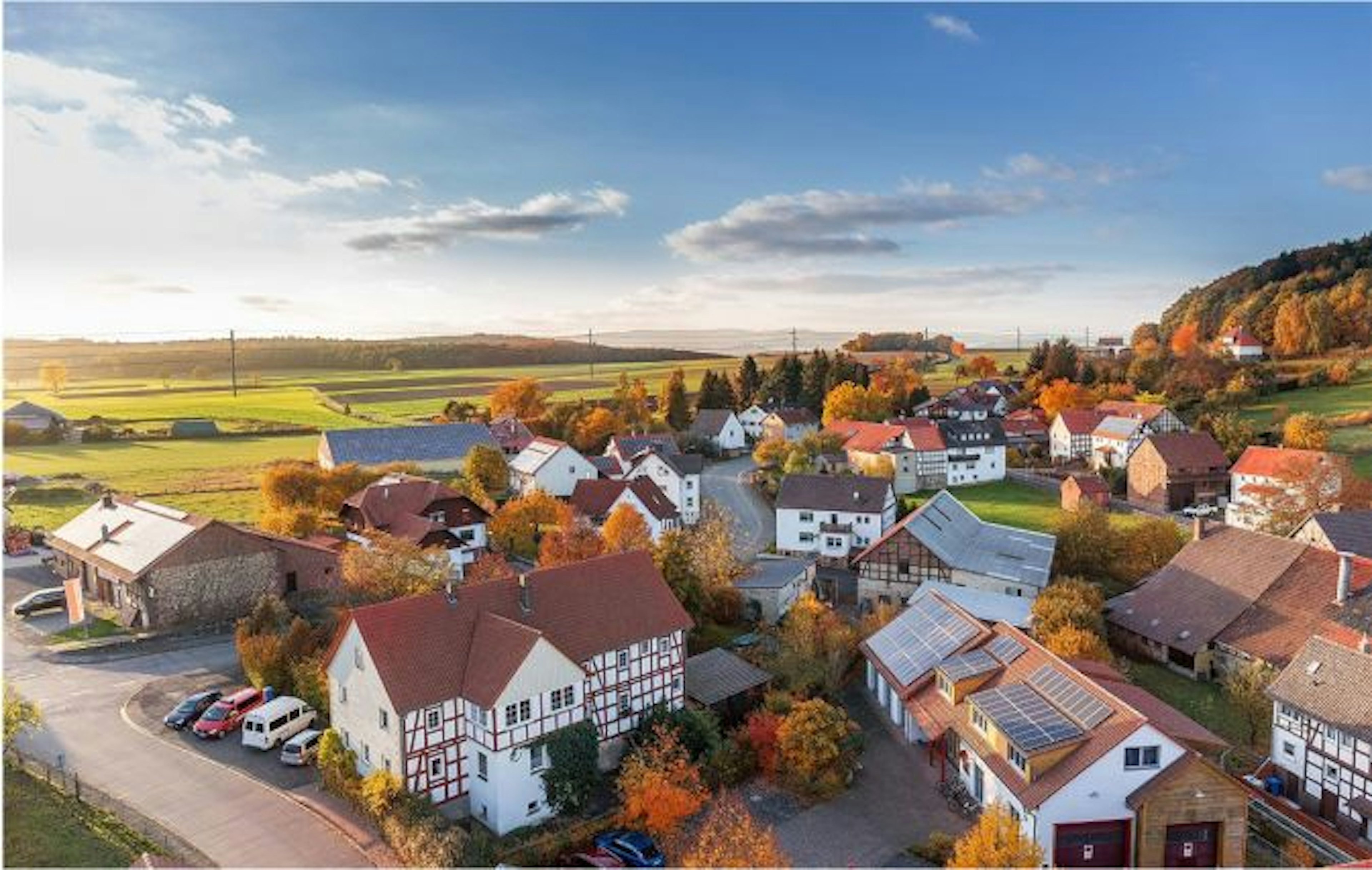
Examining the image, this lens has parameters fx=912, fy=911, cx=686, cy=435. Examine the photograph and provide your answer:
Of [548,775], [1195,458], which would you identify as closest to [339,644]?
[548,775]

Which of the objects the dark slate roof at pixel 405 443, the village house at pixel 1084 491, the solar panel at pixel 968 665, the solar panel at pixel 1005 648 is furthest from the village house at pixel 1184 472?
the dark slate roof at pixel 405 443

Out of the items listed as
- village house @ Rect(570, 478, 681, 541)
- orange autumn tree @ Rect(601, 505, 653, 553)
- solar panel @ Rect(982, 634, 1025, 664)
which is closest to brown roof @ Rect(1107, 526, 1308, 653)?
solar panel @ Rect(982, 634, 1025, 664)

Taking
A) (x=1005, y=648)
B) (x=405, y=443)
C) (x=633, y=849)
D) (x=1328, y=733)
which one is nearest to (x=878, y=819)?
(x=633, y=849)

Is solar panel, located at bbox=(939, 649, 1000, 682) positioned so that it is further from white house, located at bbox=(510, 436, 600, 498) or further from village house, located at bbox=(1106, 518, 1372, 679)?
white house, located at bbox=(510, 436, 600, 498)

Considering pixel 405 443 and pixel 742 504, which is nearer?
pixel 742 504

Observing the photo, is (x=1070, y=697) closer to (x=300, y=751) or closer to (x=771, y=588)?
(x=771, y=588)
